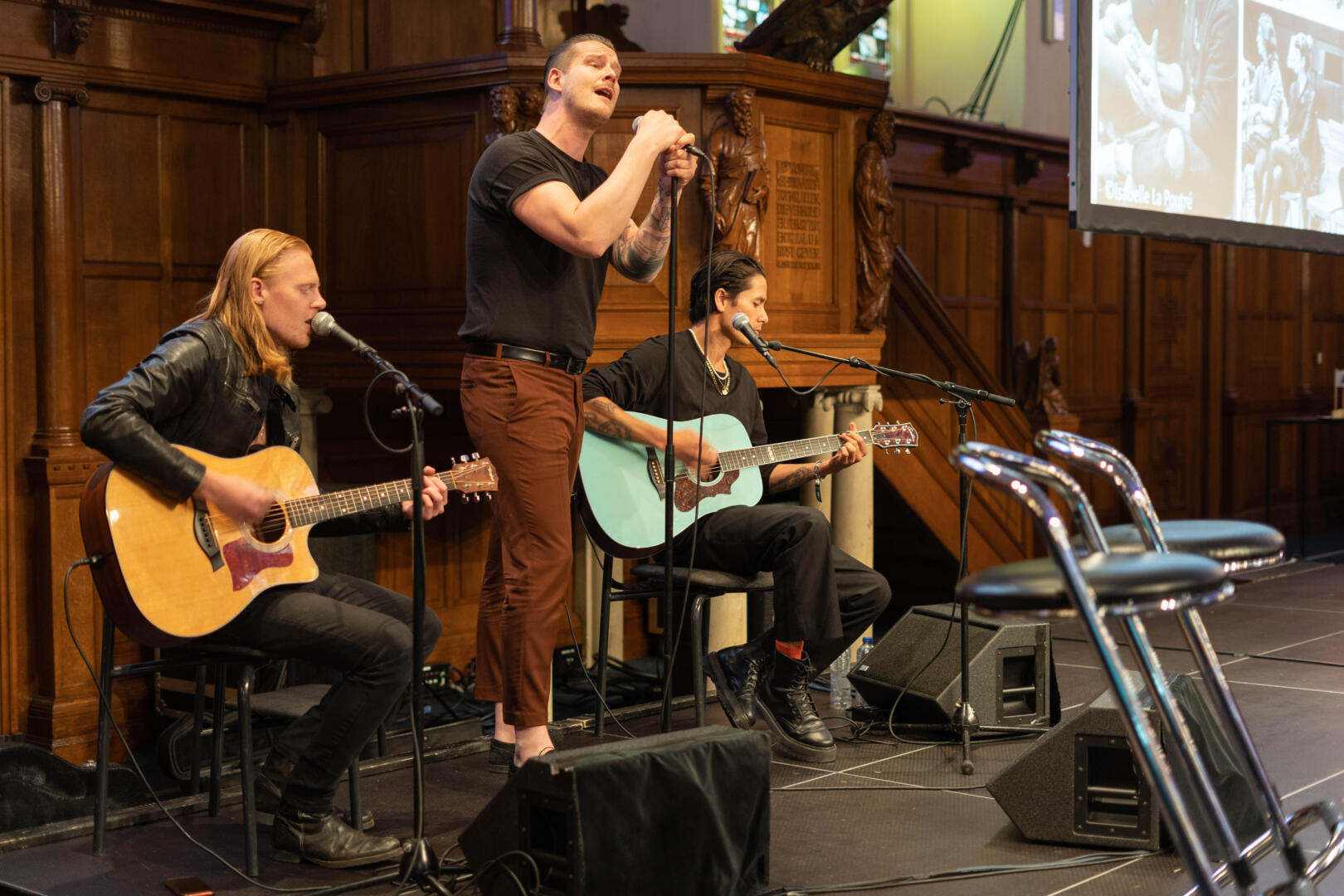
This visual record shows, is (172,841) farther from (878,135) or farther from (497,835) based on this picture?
(878,135)

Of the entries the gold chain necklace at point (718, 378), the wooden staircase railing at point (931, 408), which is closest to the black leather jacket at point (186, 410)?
the gold chain necklace at point (718, 378)

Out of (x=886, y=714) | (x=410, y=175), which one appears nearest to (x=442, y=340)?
(x=410, y=175)

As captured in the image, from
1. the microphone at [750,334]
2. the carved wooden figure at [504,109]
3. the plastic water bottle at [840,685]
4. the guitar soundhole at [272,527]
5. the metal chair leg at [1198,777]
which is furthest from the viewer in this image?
the carved wooden figure at [504,109]

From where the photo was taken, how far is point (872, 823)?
3.65 metres

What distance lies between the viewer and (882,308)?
631 cm

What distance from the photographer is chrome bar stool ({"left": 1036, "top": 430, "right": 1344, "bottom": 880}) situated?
241 cm

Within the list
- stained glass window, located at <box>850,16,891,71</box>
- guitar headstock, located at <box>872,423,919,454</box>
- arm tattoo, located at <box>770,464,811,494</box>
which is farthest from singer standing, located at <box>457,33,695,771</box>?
stained glass window, located at <box>850,16,891,71</box>

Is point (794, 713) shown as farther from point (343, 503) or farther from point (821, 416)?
point (821, 416)

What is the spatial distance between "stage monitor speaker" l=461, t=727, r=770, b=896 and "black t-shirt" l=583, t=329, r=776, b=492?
5.54 ft

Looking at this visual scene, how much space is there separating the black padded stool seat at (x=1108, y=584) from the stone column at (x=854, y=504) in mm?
4619

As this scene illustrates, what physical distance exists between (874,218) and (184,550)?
3.82 m

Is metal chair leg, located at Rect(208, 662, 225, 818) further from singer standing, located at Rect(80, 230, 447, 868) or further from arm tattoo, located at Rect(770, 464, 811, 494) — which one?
arm tattoo, located at Rect(770, 464, 811, 494)

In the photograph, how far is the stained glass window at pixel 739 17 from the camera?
8.31 m

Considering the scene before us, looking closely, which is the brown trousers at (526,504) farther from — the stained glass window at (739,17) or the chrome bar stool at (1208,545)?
the stained glass window at (739,17)
